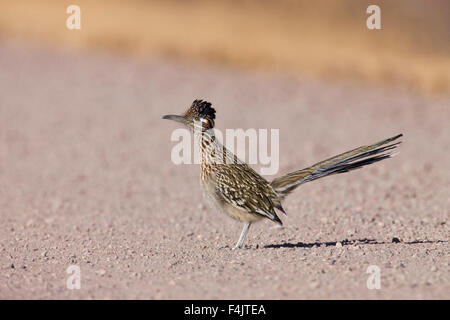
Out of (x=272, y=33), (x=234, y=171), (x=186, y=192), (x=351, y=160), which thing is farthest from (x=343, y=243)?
(x=272, y=33)

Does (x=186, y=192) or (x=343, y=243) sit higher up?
(x=186, y=192)

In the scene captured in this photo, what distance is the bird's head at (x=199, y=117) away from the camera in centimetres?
722

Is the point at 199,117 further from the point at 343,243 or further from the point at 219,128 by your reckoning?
the point at 219,128

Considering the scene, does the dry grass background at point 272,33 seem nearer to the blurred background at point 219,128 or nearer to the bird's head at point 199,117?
the blurred background at point 219,128

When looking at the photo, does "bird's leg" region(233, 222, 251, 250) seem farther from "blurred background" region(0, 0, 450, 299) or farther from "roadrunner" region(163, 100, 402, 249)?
"blurred background" region(0, 0, 450, 299)

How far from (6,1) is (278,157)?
522 inches

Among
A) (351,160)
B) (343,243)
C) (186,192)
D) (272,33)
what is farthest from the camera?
(272,33)

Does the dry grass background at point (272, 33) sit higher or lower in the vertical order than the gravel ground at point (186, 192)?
higher

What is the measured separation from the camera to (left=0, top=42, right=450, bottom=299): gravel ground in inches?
251

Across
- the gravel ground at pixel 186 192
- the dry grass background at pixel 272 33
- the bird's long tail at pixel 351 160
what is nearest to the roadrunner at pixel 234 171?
the bird's long tail at pixel 351 160

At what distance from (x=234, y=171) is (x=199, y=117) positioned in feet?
1.84

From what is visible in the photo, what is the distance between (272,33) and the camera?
771 inches

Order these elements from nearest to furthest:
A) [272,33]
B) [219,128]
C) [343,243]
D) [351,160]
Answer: [351,160] < [343,243] < [219,128] < [272,33]

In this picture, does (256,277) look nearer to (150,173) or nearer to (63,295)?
(63,295)
